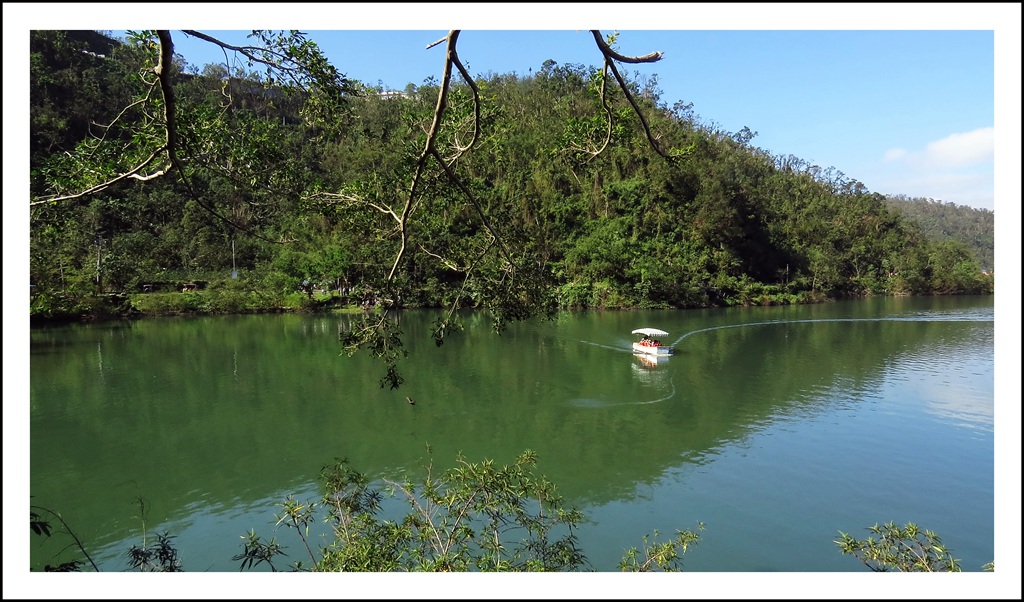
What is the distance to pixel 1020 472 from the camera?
1.97 metres

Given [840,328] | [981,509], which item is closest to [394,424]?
[981,509]

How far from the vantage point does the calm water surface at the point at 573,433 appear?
22.1 feet

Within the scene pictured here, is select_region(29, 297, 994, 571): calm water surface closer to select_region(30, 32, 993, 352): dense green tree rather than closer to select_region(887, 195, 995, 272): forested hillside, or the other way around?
select_region(30, 32, 993, 352): dense green tree

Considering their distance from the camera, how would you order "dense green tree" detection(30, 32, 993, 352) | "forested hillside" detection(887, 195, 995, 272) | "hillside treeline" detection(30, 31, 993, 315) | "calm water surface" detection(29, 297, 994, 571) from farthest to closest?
1. "forested hillside" detection(887, 195, 995, 272)
2. "hillside treeline" detection(30, 31, 993, 315)
3. "calm water surface" detection(29, 297, 994, 571)
4. "dense green tree" detection(30, 32, 993, 352)

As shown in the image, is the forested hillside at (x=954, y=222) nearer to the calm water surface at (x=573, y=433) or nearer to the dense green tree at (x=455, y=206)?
the dense green tree at (x=455, y=206)

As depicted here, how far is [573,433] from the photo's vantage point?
33.1ft

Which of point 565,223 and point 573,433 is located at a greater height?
point 565,223

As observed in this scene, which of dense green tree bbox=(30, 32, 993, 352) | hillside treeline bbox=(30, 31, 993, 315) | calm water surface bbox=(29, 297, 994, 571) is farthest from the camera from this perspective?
hillside treeline bbox=(30, 31, 993, 315)

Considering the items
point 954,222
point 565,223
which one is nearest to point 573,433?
point 565,223

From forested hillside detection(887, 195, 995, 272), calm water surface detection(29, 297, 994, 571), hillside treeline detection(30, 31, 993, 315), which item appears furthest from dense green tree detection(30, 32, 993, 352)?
forested hillside detection(887, 195, 995, 272)

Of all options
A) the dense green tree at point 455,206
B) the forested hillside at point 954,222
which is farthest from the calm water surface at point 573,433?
the forested hillside at point 954,222

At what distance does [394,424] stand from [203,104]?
816 centimetres

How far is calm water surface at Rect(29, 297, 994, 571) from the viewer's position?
674cm

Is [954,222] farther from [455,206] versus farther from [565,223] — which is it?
[455,206]
